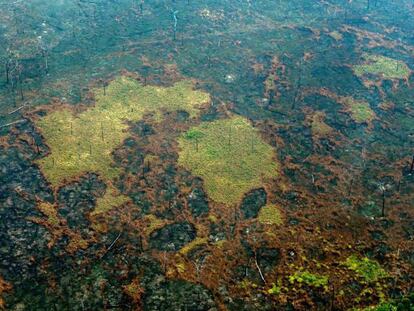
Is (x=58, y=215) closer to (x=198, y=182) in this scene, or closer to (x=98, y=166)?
(x=98, y=166)

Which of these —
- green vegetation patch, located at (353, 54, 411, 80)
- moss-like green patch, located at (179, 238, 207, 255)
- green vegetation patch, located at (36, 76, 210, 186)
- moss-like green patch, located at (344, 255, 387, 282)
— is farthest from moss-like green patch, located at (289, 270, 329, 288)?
green vegetation patch, located at (353, 54, 411, 80)

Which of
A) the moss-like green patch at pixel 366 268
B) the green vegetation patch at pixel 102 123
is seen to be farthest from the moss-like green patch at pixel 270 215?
the green vegetation patch at pixel 102 123

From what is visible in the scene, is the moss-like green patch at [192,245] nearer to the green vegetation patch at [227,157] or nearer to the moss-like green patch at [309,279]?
the green vegetation patch at [227,157]

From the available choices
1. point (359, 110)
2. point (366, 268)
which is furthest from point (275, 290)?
point (359, 110)

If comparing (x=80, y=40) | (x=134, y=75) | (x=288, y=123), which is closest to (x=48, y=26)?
(x=80, y=40)

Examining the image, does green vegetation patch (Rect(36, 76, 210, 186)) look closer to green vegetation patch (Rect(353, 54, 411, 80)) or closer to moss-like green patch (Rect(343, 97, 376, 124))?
moss-like green patch (Rect(343, 97, 376, 124))

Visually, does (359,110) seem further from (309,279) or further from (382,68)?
(309,279)
